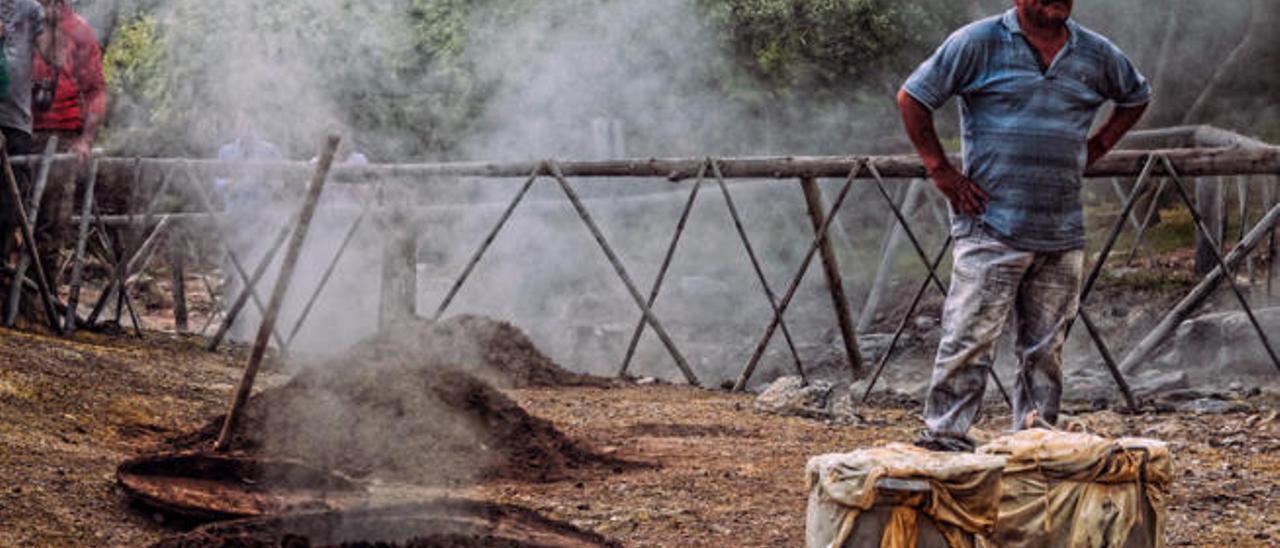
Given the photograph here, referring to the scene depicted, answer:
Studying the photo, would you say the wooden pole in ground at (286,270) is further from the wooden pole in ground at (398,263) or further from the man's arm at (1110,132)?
the wooden pole in ground at (398,263)

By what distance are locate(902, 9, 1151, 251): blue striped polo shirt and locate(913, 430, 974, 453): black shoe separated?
647mm

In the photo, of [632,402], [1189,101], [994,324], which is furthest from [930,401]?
[1189,101]

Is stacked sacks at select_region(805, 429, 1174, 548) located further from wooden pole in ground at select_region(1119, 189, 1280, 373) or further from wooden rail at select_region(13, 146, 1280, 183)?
wooden pole in ground at select_region(1119, 189, 1280, 373)

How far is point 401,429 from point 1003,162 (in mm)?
2923

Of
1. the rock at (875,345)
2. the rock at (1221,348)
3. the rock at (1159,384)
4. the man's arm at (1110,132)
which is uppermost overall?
the man's arm at (1110,132)

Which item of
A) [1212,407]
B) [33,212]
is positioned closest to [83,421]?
[33,212]

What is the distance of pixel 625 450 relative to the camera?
7270 mm

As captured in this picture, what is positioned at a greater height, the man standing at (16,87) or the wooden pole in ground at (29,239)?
the man standing at (16,87)

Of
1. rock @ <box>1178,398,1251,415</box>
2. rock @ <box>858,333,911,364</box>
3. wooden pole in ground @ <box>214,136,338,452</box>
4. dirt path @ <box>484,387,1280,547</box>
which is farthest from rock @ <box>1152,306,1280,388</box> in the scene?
wooden pole in ground @ <box>214,136,338,452</box>

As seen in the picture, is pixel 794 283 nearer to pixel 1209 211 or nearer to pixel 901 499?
pixel 1209 211

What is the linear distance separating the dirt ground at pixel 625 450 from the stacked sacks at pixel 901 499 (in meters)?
1.37

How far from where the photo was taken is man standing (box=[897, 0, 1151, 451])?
4.86 meters

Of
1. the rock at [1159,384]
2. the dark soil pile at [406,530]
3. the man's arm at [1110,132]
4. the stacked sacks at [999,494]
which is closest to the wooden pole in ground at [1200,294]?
the rock at [1159,384]

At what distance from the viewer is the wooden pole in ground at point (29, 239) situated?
30.3ft
